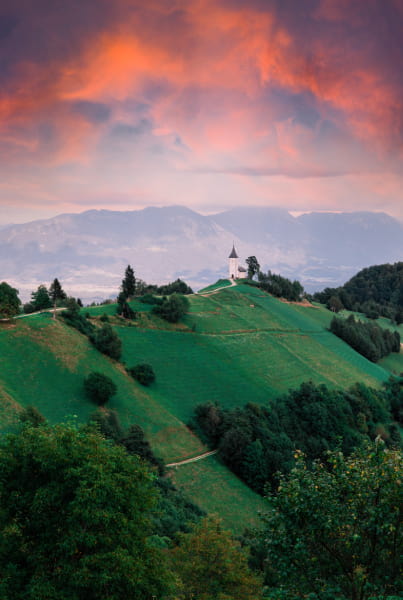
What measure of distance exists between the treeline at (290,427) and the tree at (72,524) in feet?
110

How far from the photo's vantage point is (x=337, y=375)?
92.3 m

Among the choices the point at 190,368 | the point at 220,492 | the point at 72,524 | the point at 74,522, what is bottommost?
the point at 220,492

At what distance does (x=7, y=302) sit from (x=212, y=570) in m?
47.0

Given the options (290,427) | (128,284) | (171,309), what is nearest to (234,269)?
(171,309)

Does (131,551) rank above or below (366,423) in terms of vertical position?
above

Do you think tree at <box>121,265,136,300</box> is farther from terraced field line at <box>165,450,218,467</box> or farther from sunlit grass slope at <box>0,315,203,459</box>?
terraced field line at <box>165,450,218,467</box>

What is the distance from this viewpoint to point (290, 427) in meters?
67.3

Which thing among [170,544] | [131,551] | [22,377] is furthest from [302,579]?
[22,377]

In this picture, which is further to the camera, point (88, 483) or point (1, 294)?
point (1, 294)

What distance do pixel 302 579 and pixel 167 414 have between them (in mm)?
44391

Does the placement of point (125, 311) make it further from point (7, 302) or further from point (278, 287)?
point (278, 287)

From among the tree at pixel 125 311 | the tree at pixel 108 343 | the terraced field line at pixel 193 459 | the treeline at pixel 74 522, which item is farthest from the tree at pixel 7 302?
the treeline at pixel 74 522

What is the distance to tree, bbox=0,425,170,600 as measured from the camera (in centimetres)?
1647

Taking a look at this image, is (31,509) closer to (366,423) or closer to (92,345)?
(92,345)
